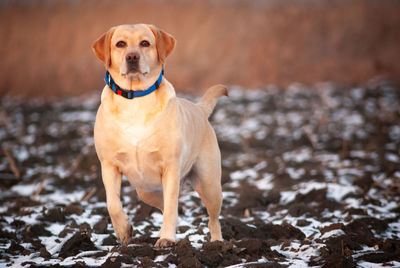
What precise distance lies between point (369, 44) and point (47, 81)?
Result: 39.6ft

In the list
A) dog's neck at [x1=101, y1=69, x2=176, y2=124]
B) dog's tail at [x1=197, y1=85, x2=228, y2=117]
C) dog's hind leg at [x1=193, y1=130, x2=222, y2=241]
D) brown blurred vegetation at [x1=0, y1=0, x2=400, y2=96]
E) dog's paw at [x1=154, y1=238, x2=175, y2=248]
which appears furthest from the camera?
brown blurred vegetation at [x1=0, y1=0, x2=400, y2=96]

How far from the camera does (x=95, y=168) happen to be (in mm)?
8367

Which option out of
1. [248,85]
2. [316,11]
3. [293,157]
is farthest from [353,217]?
[316,11]

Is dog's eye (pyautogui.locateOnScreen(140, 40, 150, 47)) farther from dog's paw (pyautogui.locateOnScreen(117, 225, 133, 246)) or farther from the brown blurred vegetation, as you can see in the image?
the brown blurred vegetation

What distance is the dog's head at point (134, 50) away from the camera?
150 inches

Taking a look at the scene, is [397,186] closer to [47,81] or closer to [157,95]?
[157,95]

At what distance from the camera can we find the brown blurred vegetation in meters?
17.7

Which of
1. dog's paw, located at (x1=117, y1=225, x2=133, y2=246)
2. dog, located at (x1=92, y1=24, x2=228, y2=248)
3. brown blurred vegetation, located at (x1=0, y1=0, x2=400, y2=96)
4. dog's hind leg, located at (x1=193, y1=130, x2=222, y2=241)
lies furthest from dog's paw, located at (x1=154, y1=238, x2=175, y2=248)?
brown blurred vegetation, located at (x1=0, y1=0, x2=400, y2=96)

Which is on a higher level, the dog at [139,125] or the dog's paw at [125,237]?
the dog at [139,125]

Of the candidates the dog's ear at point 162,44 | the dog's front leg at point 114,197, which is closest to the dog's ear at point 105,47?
the dog's ear at point 162,44

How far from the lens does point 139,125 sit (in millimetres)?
3857

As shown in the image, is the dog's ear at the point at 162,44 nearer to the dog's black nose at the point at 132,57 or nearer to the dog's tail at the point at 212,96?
the dog's black nose at the point at 132,57

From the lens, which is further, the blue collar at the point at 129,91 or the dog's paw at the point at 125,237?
the dog's paw at the point at 125,237

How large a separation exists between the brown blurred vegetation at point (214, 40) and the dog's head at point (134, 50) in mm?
13293
